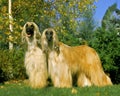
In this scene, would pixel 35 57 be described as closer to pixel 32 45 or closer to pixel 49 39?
pixel 32 45

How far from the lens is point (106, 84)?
11727 mm

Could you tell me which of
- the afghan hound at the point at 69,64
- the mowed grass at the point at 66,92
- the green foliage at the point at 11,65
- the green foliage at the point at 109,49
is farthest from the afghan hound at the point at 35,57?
the green foliage at the point at 11,65

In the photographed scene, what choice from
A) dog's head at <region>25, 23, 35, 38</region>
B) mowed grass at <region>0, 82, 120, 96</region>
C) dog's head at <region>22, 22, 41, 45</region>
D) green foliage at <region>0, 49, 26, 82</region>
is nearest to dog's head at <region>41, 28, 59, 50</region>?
dog's head at <region>22, 22, 41, 45</region>

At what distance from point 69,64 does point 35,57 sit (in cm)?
93

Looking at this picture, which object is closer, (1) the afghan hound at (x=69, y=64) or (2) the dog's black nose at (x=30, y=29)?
(1) the afghan hound at (x=69, y=64)

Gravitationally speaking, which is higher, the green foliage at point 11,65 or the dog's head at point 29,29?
the dog's head at point 29,29

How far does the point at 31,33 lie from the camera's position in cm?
1092

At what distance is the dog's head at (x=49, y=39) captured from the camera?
34.9 feet

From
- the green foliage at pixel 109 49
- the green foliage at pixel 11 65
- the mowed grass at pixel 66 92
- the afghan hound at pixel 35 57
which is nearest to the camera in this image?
the mowed grass at pixel 66 92

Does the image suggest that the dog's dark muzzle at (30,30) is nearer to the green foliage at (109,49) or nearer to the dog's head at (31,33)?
the dog's head at (31,33)

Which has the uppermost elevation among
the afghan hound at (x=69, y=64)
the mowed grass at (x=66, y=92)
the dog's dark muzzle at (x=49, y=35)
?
the dog's dark muzzle at (x=49, y=35)

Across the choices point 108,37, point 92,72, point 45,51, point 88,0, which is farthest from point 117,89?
point 88,0

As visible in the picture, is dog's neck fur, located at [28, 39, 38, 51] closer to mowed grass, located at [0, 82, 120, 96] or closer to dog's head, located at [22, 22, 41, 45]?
dog's head, located at [22, 22, 41, 45]

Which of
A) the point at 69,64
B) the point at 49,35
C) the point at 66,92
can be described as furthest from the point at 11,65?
the point at 66,92
